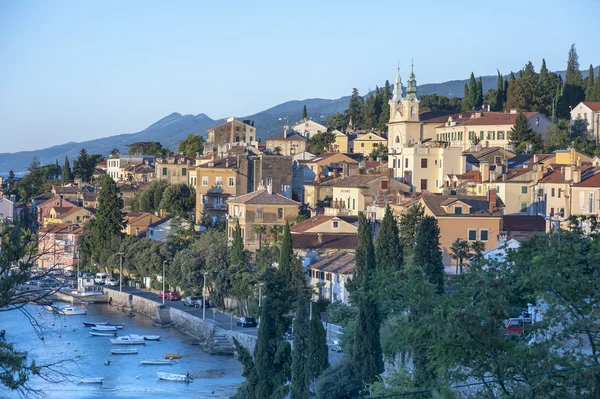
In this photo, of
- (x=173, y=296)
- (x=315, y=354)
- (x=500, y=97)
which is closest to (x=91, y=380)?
(x=315, y=354)

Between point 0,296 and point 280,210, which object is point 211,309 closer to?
point 280,210

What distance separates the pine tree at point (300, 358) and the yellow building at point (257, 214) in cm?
1758

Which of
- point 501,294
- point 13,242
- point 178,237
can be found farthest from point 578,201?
point 13,242

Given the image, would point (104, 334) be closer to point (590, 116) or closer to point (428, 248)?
point (428, 248)

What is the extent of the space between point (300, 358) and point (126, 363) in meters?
11.3

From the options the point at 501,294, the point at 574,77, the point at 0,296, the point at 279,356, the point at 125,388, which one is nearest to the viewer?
the point at 0,296

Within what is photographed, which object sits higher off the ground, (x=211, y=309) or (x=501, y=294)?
(x=501, y=294)

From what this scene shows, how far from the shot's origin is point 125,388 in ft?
83.4

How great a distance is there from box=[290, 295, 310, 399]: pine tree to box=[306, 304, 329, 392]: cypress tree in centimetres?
10

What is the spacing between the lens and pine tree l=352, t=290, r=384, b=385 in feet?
60.3

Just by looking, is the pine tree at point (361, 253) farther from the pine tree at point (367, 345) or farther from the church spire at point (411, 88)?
the church spire at point (411, 88)

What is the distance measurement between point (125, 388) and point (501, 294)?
17238 mm

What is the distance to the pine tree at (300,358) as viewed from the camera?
1888 centimetres

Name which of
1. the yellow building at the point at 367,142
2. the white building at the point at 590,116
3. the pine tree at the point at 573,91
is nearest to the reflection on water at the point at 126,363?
the yellow building at the point at 367,142
